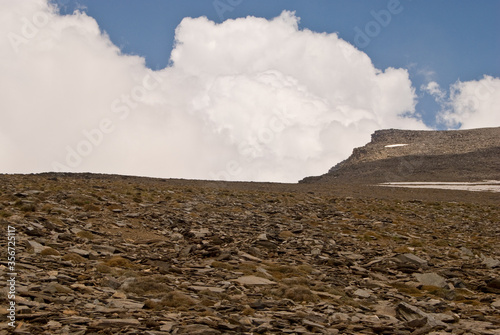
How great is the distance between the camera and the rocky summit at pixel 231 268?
8.28m

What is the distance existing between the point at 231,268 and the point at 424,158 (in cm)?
7732

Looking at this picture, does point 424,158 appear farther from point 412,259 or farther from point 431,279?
point 431,279

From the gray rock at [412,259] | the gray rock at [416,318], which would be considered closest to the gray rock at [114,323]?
the gray rock at [416,318]

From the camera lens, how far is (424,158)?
3255 inches

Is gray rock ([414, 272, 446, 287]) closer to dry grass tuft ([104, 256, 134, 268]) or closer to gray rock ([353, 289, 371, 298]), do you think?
gray rock ([353, 289, 371, 298])

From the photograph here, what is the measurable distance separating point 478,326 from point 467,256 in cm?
830

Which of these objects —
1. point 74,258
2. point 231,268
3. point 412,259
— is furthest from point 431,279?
point 74,258

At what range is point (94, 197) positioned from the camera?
66.6 ft

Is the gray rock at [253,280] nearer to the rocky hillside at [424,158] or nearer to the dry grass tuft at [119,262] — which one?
the dry grass tuft at [119,262]

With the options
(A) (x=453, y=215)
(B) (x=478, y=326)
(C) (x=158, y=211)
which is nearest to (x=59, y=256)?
(C) (x=158, y=211)

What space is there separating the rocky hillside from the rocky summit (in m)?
50.2

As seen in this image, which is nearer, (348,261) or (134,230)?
(348,261)

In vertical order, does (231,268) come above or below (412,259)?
above

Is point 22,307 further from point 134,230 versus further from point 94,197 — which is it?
point 94,197
